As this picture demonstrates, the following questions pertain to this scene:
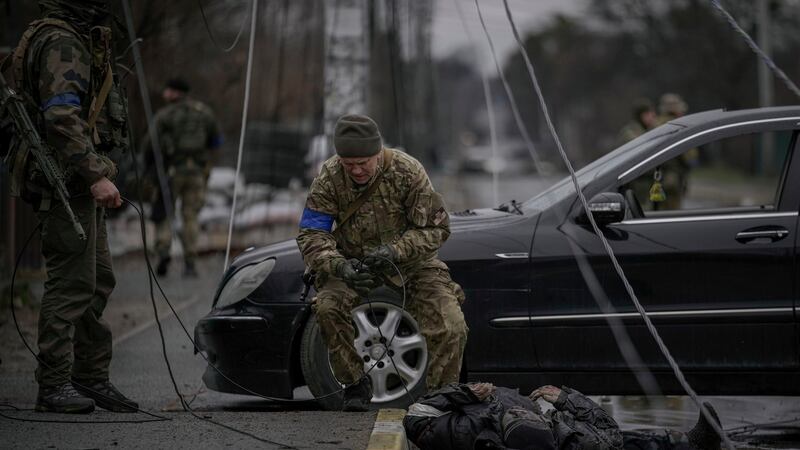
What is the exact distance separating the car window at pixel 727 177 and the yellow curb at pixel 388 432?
1803 millimetres

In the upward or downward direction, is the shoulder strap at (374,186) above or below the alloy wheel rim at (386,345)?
above

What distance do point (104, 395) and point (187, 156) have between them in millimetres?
7136

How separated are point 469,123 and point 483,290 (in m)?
127

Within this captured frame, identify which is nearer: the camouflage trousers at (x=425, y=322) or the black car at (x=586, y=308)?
the camouflage trousers at (x=425, y=322)

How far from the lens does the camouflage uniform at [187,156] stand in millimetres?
13039

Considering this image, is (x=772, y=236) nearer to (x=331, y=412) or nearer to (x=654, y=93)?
(x=331, y=412)

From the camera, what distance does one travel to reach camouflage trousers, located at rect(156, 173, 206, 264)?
13.2 m

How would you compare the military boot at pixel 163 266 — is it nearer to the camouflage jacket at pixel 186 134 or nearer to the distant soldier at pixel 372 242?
the camouflage jacket at pixel 186 134

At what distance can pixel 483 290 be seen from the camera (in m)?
6.43

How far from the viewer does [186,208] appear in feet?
43.6

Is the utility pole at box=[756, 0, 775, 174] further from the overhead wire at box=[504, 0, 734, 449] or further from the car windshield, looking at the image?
the overhead wire at box=[504, 0, 734, 449]

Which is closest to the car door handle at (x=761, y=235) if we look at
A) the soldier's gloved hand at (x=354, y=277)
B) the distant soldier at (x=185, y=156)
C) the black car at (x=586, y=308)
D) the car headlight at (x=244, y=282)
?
the black car at (x=586, y=308)

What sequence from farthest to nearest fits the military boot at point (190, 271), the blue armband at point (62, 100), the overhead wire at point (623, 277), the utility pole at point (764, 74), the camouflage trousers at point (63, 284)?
1. the utility pole at point (764, 74)
2. the military boot at point (190, 271)
3. the camouflage trousers at point (63, 284)
4. the blue armband at point (62, 100)
5. the overhead wire at point (623, 277)

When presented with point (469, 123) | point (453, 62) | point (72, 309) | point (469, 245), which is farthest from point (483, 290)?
point (469, 123)
